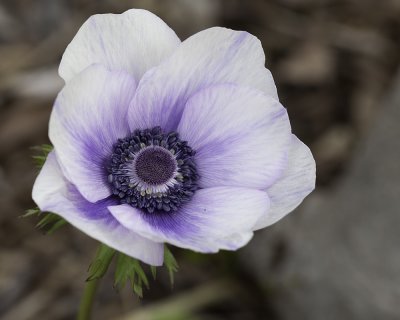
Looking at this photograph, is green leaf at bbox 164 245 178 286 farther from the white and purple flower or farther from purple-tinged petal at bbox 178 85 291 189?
purple-tinged petal at bbox 178 85 291 189

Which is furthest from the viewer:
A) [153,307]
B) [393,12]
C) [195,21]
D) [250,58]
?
[393,12]

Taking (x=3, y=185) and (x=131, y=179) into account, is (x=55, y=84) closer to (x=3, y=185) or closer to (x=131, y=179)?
(x=3, y=185)

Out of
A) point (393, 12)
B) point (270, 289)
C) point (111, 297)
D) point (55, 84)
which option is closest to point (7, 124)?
point (55, 84)

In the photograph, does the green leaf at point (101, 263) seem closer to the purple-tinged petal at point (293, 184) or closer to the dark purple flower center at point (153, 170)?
the dark purple flower center at point (153, 170)

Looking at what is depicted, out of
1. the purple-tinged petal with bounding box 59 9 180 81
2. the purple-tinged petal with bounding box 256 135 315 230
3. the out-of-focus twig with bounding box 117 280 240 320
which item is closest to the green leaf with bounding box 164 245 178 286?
the purple-tinged petal with bounding box 256 135 315 230

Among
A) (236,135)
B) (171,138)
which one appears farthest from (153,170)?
(236,135)

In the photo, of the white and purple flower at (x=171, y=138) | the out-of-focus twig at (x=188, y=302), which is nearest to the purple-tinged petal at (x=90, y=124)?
the white and purple flower at (x=171, y=138)
